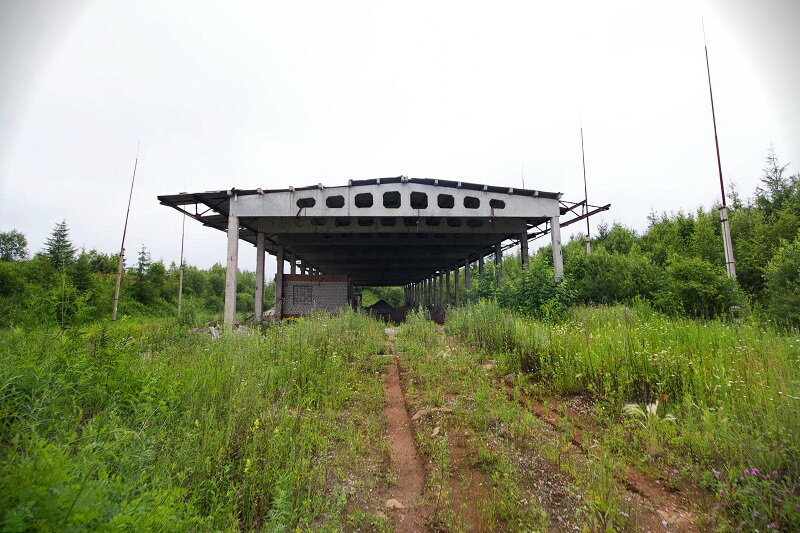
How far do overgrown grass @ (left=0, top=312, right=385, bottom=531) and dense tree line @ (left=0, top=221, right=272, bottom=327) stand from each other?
334 millimetres

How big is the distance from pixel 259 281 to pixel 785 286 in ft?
61.4

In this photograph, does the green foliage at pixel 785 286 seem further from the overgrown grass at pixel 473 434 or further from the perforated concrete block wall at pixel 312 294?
the perforated concrete block wall at pixel 312 294

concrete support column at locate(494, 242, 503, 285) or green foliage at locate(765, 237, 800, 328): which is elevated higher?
concrete support column at locate(494, 242, 503, 285)

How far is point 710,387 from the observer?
4.04m

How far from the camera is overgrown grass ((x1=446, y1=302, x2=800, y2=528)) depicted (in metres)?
2.61

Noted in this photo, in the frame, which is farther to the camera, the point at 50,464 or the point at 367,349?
the point at 367,349

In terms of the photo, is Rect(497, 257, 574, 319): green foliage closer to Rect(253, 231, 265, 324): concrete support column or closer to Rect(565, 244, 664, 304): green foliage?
Rect(565, 244, 664, 304): green foliage

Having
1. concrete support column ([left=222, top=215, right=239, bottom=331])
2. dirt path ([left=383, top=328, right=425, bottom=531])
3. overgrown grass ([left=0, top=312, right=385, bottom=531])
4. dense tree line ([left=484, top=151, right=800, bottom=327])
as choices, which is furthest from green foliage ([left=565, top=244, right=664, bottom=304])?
concrete support column ([left=222, top=215, right=239, bottom=331])

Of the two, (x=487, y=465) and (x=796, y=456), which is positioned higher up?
(x=796, y=456)

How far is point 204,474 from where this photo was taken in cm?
254

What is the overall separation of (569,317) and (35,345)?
1123 cm

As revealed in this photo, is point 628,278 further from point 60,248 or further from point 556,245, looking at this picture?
point 60,248

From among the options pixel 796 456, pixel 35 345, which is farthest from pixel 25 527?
pixel 796 456

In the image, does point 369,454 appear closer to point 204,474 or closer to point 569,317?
point 204,474
